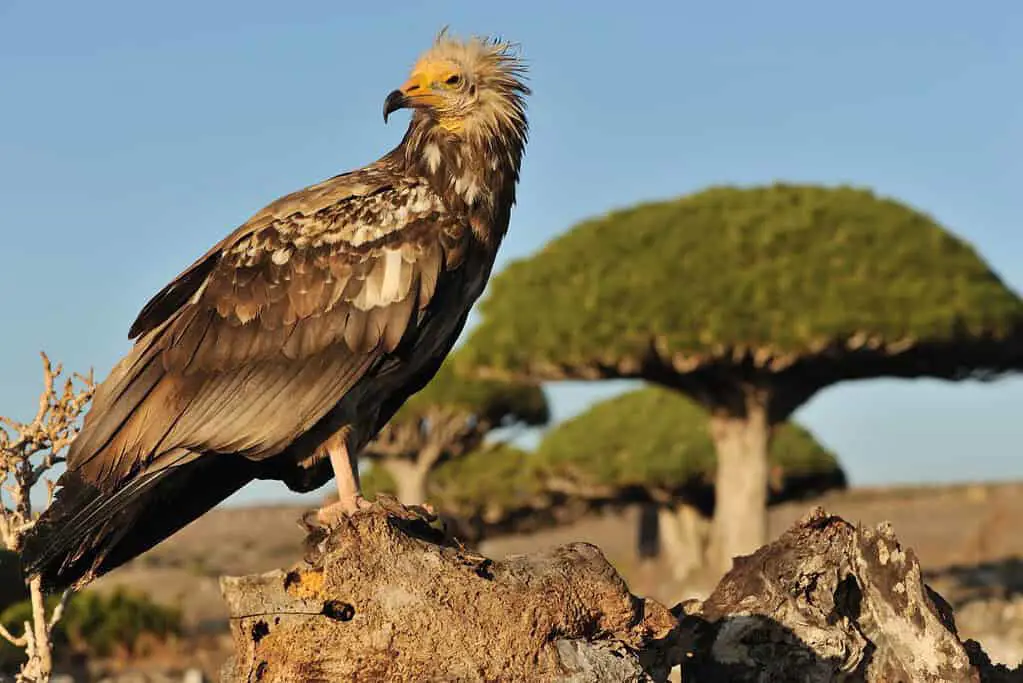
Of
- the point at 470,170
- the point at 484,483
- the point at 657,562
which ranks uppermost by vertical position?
the point at 484,483

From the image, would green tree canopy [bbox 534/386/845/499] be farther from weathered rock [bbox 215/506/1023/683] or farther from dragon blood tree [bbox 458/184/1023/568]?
weathered rock [bbox 215/506/1023/683]

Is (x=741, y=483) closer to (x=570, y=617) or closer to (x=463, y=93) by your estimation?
(x=463, y=93)

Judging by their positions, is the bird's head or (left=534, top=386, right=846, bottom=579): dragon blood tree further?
(left=534, top=386, right=846, bottom=579): dragon blood tree

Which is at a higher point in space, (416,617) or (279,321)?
(279,321)

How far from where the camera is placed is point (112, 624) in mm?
27359

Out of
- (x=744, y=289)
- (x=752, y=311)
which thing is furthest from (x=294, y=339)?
(x=744, y=289)

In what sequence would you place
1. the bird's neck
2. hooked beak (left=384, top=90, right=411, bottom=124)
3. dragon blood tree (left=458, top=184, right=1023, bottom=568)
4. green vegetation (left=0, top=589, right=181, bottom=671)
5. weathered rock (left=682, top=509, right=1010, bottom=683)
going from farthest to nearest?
dragon blood tree (left=458, top=184, right=1023, bottom=568), green vegetation (left=0, top=589, right=181, bottom=671), hooked beak (left=384, top=90, right=411, bottom=124), the bird's neck, weathered rock (left=682, top=509, right=1010, bottom=683)

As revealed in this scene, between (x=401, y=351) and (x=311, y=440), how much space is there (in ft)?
2.41

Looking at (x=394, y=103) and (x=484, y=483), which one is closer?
(x=394, y=103)

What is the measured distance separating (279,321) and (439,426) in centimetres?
3605

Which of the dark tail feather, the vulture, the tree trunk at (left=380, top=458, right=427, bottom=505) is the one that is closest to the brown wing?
the vulture

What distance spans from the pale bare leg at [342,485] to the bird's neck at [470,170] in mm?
1536

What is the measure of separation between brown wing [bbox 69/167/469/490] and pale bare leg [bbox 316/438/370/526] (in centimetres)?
26

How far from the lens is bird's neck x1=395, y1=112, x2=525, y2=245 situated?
28.9ft
